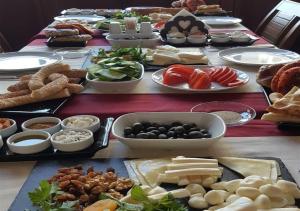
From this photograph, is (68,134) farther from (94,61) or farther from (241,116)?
(94,61)

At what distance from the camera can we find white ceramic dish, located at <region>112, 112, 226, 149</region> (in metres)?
0.82

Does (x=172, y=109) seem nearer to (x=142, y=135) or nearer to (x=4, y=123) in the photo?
(x=142, y=135)

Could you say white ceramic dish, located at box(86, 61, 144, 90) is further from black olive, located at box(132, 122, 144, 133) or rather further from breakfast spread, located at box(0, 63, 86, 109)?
black olive, located at box(132, 122, 144, 133)

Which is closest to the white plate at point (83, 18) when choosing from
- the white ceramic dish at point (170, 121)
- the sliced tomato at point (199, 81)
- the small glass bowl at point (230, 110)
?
the sliced tomato at point (199, 81)

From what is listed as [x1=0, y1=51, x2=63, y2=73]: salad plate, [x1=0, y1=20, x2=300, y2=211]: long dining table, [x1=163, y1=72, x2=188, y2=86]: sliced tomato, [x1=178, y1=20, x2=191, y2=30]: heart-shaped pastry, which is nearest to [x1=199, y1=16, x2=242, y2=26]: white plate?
[x1=178, y1=20, x2=191, y2=30]: heart-shaped pastry

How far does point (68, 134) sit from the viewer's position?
34.5 inches

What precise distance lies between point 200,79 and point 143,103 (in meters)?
0.20

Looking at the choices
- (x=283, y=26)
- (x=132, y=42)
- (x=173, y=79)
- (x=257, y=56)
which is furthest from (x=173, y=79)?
(x=283, y=26)

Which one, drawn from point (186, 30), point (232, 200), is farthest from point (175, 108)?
point (186, 30)

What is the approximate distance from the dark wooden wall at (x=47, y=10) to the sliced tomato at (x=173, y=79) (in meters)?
2.76

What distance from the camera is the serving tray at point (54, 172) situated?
2.20ft

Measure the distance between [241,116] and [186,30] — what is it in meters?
1.04

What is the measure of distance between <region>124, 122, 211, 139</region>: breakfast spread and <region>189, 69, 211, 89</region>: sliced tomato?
0.34m

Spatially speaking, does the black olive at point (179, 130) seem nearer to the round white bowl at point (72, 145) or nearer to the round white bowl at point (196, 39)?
the round white bowl at point (72, 145)
